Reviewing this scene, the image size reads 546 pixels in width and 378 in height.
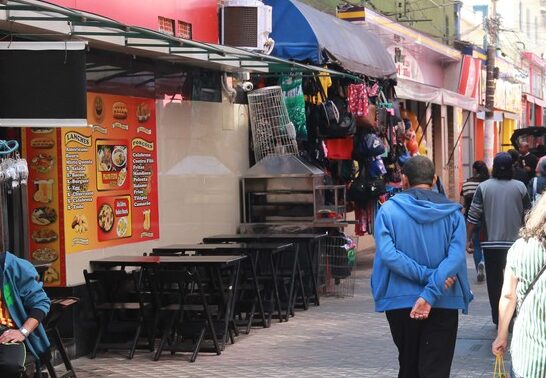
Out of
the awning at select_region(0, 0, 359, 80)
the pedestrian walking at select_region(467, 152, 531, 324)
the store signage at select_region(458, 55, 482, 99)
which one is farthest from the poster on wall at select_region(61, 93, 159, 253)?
the store signage at select_region(458, 55, 482, 99)

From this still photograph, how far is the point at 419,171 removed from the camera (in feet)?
22.7

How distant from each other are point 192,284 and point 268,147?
387cm

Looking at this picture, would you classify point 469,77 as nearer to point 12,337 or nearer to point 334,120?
point 334,120

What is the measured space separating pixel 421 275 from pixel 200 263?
3637 millimetres

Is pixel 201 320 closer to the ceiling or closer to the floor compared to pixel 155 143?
closer to the floor

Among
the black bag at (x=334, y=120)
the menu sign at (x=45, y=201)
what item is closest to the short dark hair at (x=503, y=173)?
the menu sign at (x=45, y=201)

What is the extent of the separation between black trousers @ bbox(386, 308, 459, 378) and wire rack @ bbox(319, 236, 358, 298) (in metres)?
7.17

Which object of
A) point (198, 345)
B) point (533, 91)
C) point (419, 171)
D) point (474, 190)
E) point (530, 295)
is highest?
point (533, 91)

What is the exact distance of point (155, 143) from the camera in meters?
11.9

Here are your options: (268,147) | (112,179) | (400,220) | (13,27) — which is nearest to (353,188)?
(268,147)

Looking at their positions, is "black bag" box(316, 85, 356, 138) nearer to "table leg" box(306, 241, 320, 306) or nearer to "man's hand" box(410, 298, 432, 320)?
"table leg" box(306, 241, 320, 306)

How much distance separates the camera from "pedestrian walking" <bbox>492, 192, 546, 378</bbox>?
4855mm

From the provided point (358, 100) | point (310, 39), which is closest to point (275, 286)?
point (310, 39)

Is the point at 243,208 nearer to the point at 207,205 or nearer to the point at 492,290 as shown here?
the point at 207,205
